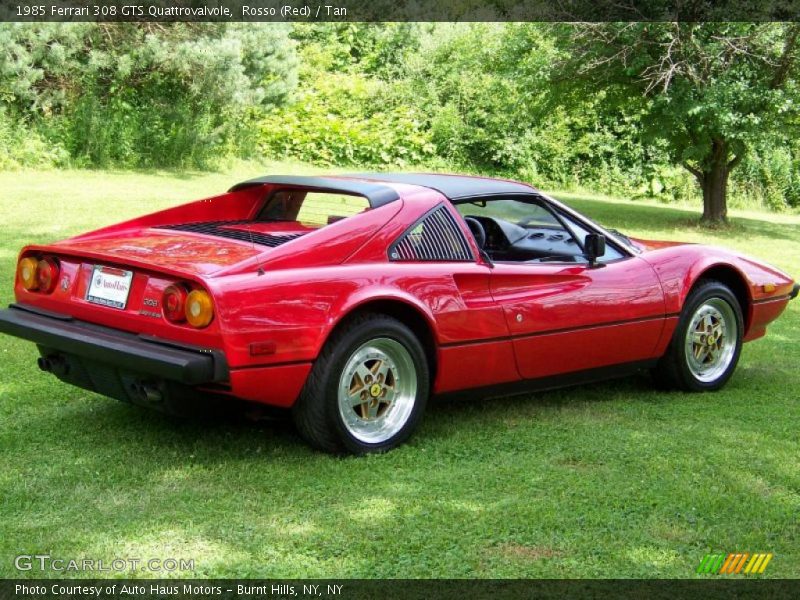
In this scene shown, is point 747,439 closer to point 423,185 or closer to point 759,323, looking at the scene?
point 759,323

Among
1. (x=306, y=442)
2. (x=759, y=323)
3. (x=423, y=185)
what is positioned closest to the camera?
(x=306, y=442)

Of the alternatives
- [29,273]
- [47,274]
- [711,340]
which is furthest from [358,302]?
[711,340]

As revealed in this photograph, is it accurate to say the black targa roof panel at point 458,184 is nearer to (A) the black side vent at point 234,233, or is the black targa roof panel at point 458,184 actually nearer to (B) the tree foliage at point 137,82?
(A) the black side vent at point 234,233

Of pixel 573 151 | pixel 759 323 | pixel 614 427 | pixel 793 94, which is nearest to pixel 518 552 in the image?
pixel 614 427

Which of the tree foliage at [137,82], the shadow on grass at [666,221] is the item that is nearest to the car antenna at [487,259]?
the shadow on grass at [666,221]

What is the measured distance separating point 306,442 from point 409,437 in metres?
0.53

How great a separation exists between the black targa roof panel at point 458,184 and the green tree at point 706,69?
10.6 meters

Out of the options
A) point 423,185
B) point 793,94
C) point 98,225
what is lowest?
point 98,225

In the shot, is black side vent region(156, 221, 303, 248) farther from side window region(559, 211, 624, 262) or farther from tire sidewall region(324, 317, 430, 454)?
side window region(559, 211, 624, 262)

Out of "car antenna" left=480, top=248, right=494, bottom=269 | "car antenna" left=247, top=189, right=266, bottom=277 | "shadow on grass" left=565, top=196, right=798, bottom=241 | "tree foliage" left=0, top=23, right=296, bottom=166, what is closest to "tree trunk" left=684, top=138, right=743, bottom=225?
"shadow on grass" left=565, top=196, right=798, bottom=241

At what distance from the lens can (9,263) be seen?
10.5m

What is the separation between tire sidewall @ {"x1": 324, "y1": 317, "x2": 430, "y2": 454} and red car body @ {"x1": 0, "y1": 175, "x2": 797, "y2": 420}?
11 centimetres

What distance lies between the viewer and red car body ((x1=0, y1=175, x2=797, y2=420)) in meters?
4.68

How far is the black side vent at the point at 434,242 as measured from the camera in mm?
5383
